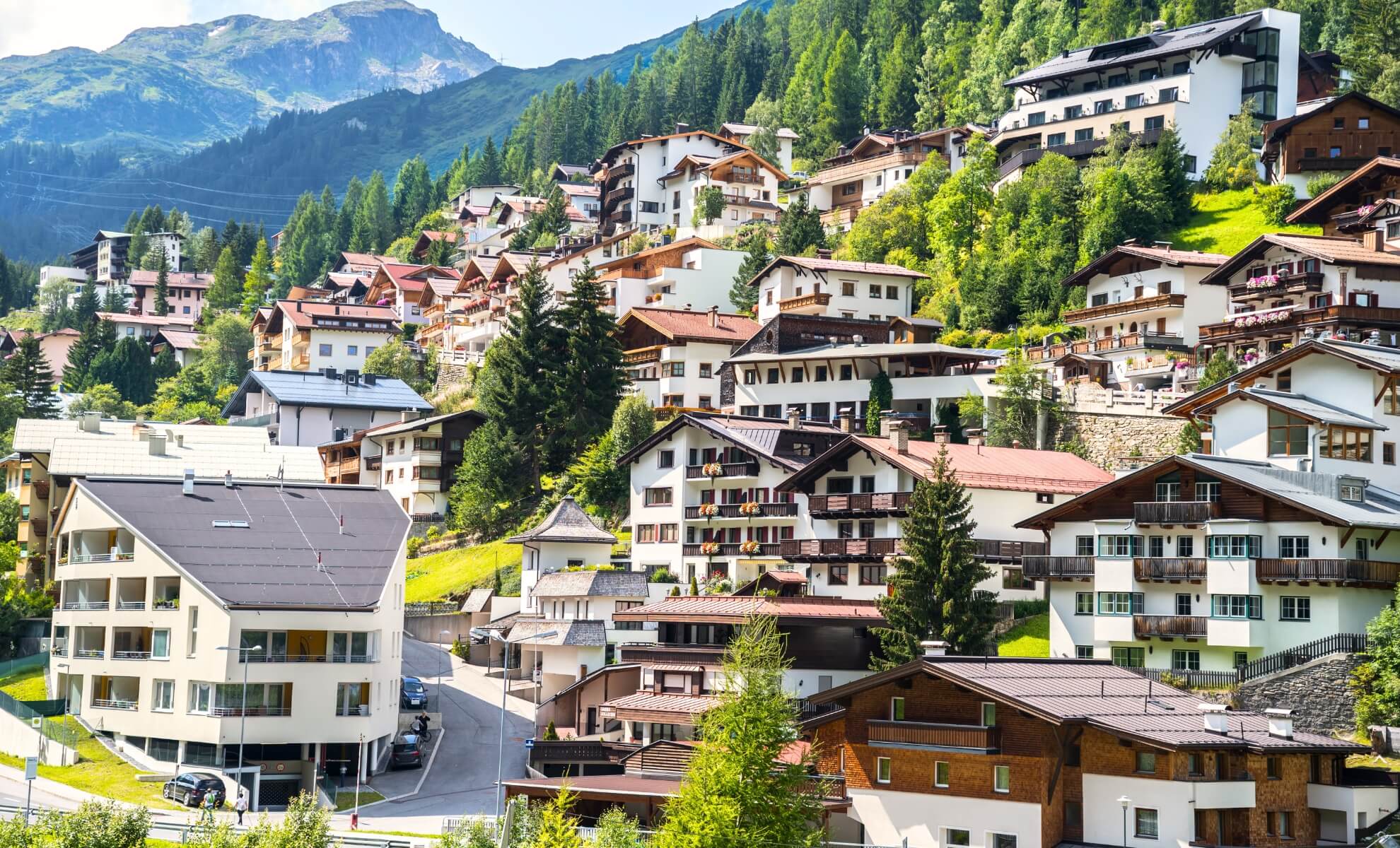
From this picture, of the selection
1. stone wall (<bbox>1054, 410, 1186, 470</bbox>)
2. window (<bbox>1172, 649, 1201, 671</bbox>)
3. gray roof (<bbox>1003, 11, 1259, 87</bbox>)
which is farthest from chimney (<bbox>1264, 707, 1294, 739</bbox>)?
gray roof (<bbox>1003, 11, 1259, 87</bbox>)

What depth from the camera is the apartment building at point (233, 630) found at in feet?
224

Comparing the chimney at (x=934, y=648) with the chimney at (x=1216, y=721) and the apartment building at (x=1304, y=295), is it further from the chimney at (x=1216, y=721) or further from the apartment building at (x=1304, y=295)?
the apartment building at (x=1304, y=295)

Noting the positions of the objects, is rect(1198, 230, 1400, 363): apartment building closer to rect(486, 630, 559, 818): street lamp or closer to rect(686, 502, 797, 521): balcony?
rect(686, 502, 797, 521): balcony

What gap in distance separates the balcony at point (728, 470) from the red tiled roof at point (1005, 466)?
800cm

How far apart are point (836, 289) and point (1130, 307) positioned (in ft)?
75.4

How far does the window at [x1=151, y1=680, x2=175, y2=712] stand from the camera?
6950 centimetres

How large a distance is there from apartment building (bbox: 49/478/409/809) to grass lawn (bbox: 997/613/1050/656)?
24.6 metres

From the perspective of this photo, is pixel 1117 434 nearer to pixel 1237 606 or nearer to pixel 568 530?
pixel 1237 606

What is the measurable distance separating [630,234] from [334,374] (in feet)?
99.3

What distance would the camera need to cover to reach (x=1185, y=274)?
93250mm

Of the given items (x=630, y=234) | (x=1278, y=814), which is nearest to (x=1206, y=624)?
(x=1278, y=814)

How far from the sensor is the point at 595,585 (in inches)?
3263

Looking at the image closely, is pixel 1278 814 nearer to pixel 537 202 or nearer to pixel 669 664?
pixel 669 664

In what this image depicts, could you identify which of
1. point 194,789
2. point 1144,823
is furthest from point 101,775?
point 1144,823
